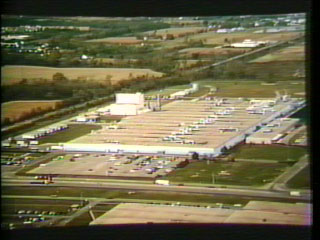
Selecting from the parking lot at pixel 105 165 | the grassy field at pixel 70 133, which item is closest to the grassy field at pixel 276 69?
the parking lot at pixel 105 165

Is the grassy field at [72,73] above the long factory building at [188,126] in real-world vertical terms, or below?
above

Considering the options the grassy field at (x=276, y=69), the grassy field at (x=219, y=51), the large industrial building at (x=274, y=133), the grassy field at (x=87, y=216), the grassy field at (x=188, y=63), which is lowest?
the grassy field at (x=87, y=216)

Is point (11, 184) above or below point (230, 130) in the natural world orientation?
below

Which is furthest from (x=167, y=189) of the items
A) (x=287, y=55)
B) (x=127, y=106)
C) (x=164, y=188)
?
(x=287, y=55)

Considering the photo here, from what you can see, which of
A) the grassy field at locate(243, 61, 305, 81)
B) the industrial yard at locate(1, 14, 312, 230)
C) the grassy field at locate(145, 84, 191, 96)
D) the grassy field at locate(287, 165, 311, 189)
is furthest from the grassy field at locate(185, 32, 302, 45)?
the grassy field at locate(287, 165, 311, 189)

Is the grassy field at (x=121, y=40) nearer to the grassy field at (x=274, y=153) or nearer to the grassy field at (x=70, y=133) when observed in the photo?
the grassy field at (x=70, y=133)

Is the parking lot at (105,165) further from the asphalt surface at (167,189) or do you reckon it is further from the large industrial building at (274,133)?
the large industrial building at (274,133)
